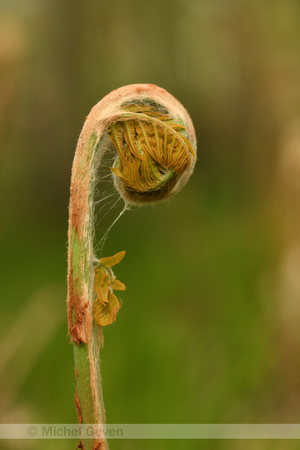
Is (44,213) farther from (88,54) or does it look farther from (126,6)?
(126,6)

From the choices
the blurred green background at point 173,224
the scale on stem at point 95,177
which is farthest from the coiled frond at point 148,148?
the blurred green background at point 173,224

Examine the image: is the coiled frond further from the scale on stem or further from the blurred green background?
the blurred green background

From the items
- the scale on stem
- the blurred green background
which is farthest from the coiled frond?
the blurred green background

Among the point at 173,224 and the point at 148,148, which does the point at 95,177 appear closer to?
the point at 148,148

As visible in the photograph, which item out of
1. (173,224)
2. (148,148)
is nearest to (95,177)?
(148,148)

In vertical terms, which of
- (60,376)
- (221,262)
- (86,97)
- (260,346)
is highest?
(86,97)

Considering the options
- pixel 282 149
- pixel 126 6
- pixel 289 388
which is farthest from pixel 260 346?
pixel 126 6

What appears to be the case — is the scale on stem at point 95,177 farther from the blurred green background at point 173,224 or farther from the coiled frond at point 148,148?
the blurred green background at point 173,224
